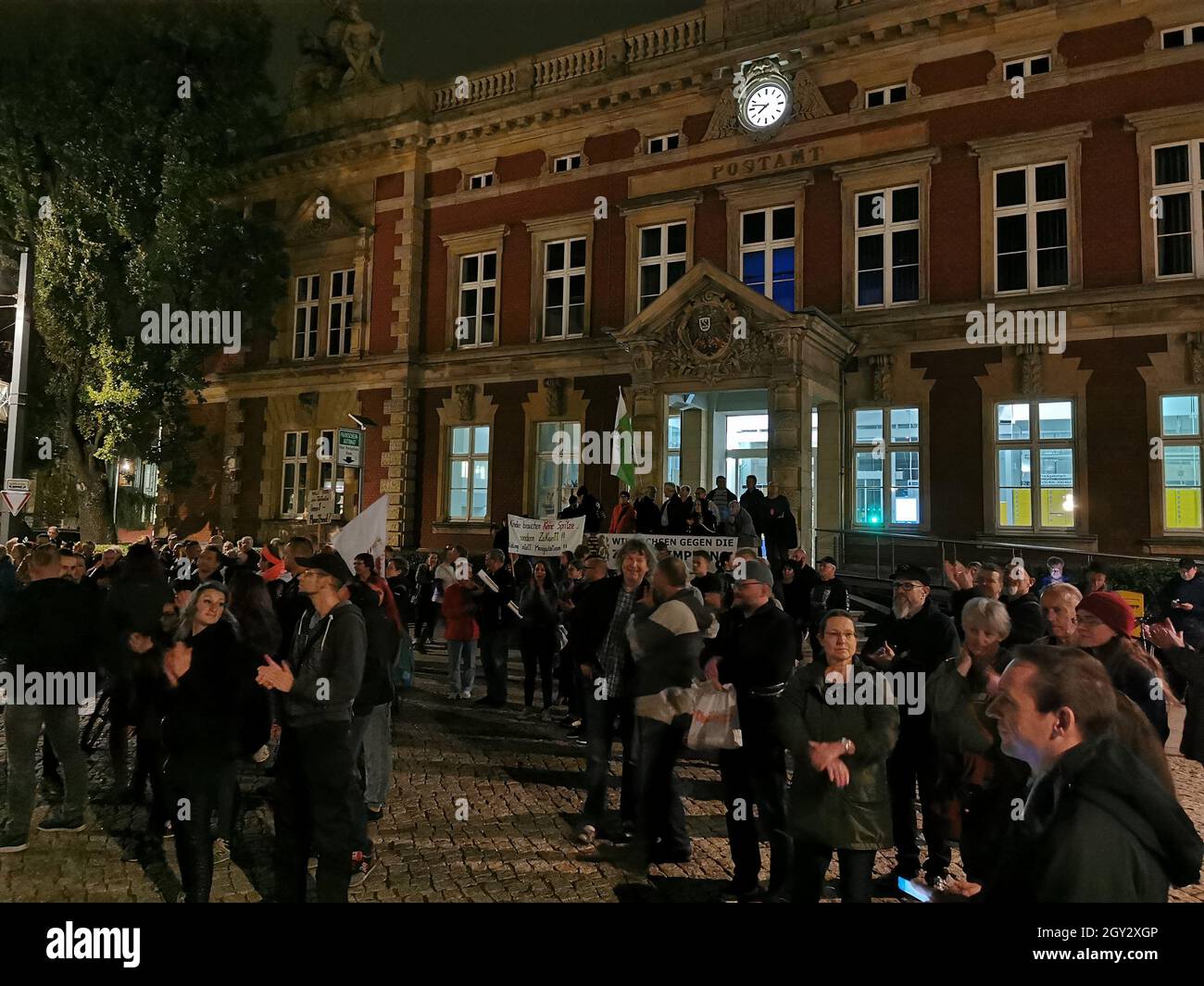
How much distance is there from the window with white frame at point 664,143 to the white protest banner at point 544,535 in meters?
10.4

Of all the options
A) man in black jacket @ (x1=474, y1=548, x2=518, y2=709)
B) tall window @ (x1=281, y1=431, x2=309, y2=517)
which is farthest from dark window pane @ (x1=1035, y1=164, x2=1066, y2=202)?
tall window @ (x1=281, y1=431, x2=309, y2=517)

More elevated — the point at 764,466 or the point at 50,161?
the point at 50,161

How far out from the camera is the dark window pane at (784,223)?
709 inches

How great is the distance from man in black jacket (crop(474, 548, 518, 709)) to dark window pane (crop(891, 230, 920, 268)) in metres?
11.5

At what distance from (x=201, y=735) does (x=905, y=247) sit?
54.6ft

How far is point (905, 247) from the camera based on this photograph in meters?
16.8

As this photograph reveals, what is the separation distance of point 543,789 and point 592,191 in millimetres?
16903

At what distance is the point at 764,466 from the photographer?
18.5 meters

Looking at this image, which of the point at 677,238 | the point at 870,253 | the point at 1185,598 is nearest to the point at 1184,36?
the point at 870,253

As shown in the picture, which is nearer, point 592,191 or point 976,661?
point 976,661

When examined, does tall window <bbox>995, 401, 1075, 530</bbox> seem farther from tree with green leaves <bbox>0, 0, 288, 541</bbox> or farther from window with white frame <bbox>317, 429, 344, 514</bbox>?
tree with green leaves <bbox>0, 0, 288, 541</bbox>
